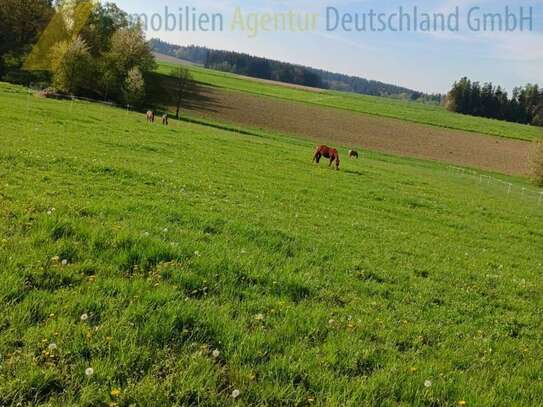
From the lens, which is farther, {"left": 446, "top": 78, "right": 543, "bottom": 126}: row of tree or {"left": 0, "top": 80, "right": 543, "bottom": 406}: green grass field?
{"left": 446, "top": 78, "right": 543, "bottom": 126}: row of tree

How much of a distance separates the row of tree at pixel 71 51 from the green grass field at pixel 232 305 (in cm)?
5782

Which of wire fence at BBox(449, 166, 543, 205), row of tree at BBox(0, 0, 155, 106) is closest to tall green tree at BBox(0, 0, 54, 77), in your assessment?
row of tree at BBox(0, 0, 155, 106)

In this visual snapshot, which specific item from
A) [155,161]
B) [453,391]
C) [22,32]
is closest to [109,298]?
[453,391]

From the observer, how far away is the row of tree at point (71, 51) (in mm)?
65750

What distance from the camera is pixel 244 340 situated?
17.1ft

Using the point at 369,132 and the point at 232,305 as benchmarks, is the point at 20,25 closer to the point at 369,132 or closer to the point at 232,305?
the point at 369,132

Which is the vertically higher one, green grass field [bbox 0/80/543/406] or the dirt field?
the dirt field

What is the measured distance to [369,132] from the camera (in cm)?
8812

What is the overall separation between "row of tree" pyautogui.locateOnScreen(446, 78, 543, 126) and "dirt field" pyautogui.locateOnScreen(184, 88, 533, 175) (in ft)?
287

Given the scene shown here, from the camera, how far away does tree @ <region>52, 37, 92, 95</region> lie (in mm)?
64062

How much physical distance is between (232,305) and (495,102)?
202759 mm

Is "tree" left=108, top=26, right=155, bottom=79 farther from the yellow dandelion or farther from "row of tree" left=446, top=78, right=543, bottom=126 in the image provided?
"row of tree" left=446, top=78, right=543, bottom=126

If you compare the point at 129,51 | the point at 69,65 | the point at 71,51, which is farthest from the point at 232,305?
the point at 129,51

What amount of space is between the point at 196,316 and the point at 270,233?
17.0 feet
